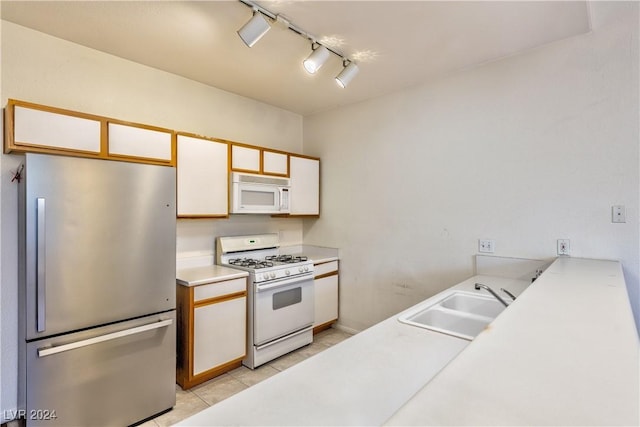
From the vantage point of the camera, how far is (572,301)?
3.77ft

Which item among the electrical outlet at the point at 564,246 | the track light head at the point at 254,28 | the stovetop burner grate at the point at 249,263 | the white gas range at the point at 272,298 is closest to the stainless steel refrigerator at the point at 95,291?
the white gas range at the point at 272,298

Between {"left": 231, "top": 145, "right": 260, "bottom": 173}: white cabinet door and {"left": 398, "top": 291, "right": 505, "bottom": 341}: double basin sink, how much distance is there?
2.03m

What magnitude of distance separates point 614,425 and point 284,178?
3.03 metres

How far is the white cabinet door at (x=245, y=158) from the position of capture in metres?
2.90

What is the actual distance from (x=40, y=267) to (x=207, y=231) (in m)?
1.43

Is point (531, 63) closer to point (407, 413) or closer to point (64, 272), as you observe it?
point (407, 413)

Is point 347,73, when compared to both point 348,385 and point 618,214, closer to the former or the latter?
point 618,214

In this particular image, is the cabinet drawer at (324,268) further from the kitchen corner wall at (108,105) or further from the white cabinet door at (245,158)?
the white cabinet door at (245,158)

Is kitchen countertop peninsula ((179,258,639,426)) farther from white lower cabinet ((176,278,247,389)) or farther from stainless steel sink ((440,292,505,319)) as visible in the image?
white lower cabinet ((176,278,247,389))

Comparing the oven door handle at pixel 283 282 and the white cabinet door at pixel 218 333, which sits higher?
the oven door handle at pixel 283 282

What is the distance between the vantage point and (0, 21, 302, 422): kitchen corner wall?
1.99 meters

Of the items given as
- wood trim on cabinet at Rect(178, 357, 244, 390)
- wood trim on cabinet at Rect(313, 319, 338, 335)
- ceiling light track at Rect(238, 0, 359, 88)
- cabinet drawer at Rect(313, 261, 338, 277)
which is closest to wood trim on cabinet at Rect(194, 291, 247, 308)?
wood trim on cabinet at Rect(178, 357, 244, 390)

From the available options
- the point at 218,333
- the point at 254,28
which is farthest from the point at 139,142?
the point at 218,333

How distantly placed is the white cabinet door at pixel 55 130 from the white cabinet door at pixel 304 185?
5.96 feet
